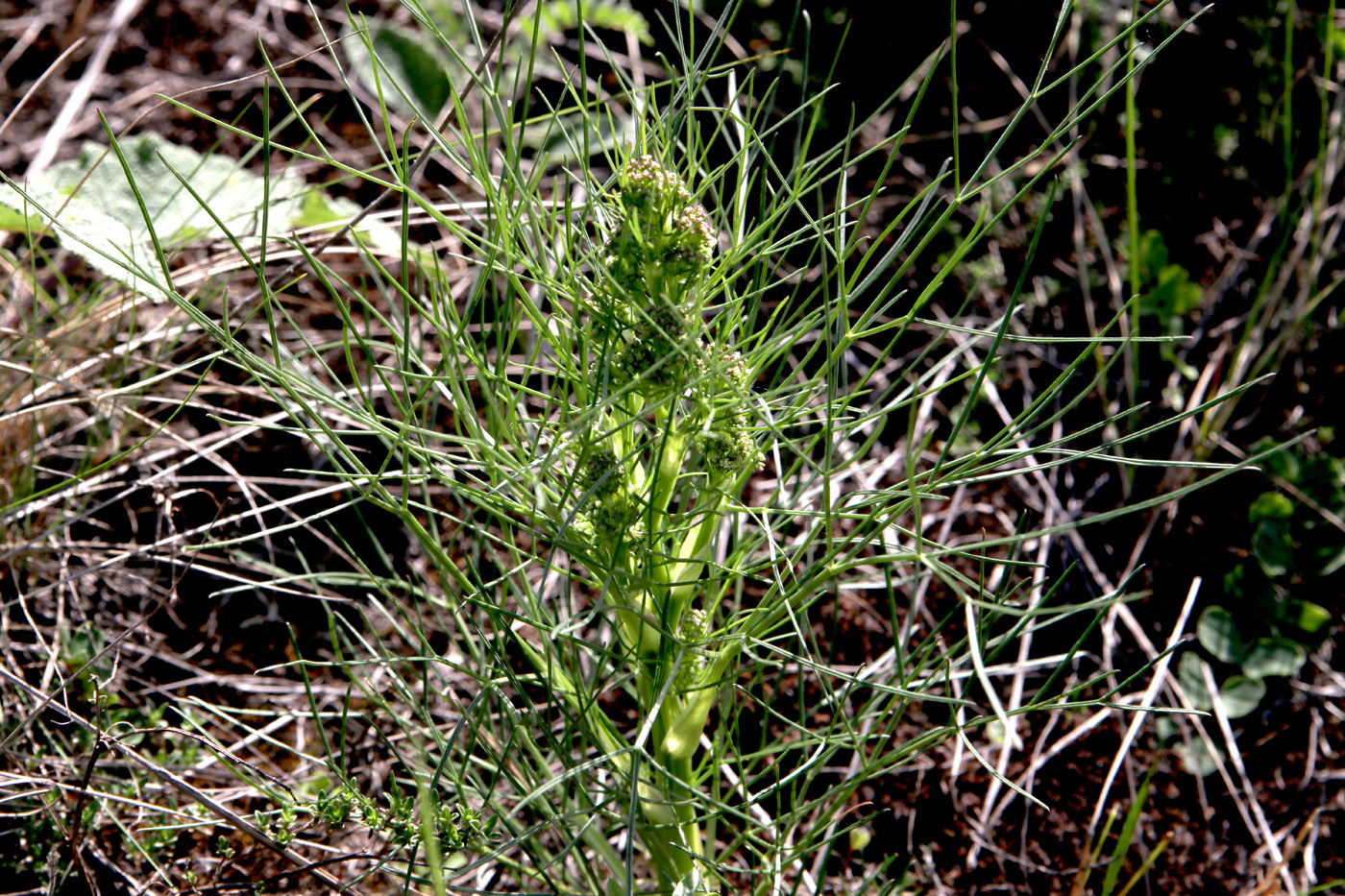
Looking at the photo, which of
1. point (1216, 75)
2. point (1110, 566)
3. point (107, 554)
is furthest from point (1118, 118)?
point (107, 554)

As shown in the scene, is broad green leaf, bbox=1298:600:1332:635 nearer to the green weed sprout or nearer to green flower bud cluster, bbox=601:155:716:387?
the green weed sprout

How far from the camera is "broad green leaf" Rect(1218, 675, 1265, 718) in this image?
1728 millimetres

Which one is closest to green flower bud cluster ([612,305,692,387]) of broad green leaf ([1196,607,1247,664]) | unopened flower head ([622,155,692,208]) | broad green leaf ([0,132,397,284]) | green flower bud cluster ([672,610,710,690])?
unopened flower head ([622,155,692,208])

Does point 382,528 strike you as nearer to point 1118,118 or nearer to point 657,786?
point 657,786

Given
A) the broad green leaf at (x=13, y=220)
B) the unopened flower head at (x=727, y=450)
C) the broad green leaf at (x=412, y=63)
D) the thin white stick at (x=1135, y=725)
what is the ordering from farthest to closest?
the broad green leaf at (x=412, y=63), the broad green leaf at (x=13, y=220), the thin white stick at (x=1135, y=725), the unopened flower head at (x=727, y=450)

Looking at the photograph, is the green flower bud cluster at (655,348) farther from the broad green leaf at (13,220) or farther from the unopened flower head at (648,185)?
the broad green leaf at (13,220)

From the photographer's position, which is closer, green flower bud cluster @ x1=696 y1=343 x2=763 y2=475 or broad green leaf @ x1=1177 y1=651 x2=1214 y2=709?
green flower bud cluster @ x1=696 y1=343 x2=763 y2=475

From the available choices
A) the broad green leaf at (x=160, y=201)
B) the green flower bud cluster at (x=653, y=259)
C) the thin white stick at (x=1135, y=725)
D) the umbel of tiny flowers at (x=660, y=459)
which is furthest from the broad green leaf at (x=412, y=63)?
the thin white stick at (x=1135, y=725)

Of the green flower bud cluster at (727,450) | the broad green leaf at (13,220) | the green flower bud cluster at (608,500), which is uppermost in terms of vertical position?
the broad green leaf at (13,220)

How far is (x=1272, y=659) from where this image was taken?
1.75 m

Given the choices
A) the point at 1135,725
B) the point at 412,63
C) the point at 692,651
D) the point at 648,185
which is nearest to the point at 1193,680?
the point at 1135,725

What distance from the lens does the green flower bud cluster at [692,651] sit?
3.55 ft

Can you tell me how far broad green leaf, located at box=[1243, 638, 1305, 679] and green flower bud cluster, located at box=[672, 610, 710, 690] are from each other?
3.90ft

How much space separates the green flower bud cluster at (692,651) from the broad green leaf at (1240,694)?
1.15m
